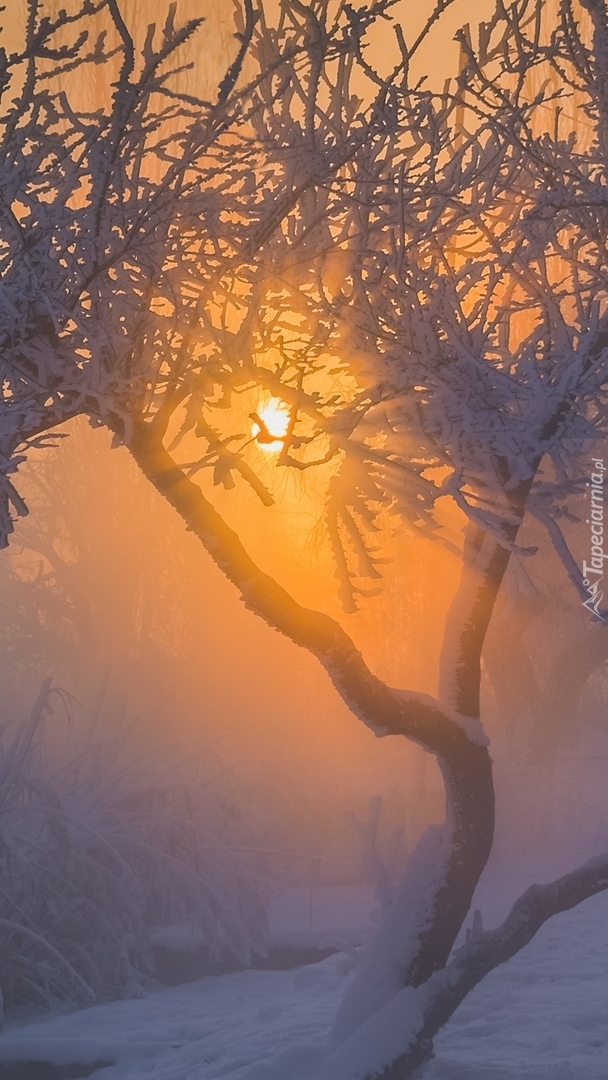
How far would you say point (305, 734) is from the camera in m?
16.8

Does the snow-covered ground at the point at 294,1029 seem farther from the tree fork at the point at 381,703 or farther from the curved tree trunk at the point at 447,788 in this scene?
the tree fork at the point at 381,703

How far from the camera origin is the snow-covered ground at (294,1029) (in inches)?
179

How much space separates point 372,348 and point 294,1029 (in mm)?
3666

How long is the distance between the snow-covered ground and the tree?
2.33 feet

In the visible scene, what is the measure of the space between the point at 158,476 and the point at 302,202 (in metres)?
1.35

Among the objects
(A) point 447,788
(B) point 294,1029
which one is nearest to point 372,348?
(A) point 447,788

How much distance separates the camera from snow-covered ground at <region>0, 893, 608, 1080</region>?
455 centimetres

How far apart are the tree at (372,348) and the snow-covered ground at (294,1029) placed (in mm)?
710

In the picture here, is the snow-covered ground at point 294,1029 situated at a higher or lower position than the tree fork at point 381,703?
lower

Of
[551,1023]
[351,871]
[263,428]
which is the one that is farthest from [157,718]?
[263,428]

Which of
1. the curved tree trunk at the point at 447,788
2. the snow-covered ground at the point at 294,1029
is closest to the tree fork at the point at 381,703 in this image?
the curved tree trunk at the point at 447,788

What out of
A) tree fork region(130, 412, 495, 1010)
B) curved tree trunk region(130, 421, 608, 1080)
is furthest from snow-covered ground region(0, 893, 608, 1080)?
tree fork region(130, 412, 495, 1010)

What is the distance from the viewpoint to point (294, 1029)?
5.15 meters

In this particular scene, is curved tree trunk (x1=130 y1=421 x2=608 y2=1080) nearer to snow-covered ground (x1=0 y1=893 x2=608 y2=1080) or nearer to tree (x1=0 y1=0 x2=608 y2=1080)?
tree (x1=0 y1=0 x2=608 y2=1080)
